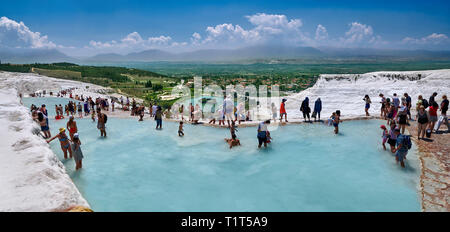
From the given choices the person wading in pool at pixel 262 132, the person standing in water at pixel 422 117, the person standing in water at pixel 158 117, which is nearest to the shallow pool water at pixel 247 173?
the person wading in pool at pixel 262 132

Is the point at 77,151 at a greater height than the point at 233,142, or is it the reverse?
the point at 77,151

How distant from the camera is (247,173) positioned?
7844 mm

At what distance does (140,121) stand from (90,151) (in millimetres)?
4934

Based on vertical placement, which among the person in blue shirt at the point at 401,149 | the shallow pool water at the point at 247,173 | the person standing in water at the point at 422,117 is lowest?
the shallow pool water at the point at 247,173

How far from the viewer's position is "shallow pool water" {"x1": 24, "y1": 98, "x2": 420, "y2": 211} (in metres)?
6.16

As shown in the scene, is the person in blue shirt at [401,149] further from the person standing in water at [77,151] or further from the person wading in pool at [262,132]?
the person standing in water at [77,151]

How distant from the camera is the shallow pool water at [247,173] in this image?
616cm

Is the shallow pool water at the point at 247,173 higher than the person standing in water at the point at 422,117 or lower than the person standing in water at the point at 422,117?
lower

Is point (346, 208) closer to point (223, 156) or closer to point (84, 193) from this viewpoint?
point (223, 156)

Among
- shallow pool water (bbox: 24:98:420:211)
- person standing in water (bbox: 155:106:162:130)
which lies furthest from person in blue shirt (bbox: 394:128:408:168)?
person standing in water (bbox: 155:106:162:130)

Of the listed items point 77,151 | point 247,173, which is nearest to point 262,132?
point 247,173

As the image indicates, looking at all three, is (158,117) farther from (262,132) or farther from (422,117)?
(422,117)

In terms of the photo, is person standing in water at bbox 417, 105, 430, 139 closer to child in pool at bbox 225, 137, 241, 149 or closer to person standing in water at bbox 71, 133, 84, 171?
child in pool at bbox 225, 137, 241, 149
